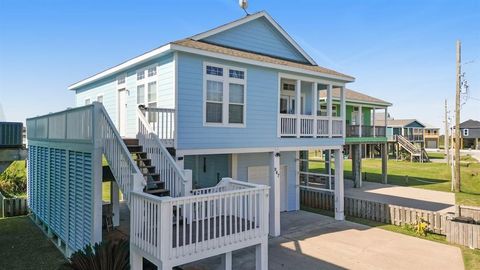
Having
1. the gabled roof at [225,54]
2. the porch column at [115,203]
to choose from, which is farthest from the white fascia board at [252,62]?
the porch column at [115,203]

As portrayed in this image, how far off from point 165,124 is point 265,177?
6.86m

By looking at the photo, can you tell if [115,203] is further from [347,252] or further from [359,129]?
[359,129]

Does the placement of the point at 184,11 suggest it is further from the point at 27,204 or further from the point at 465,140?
the point at 465,140

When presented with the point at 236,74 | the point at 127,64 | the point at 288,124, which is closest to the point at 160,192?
the point at 236,74

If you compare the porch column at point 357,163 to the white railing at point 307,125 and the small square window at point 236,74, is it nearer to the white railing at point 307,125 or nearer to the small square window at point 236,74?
A: the white railing at point 307,125

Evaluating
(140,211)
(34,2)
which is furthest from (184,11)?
(140,211)

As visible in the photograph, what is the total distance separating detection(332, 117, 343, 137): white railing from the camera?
47.5 feet

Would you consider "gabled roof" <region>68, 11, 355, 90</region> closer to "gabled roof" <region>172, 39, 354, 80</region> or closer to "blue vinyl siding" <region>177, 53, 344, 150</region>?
"gabled roof" <region>172, 39, 354, 80</region>

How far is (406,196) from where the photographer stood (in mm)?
19828

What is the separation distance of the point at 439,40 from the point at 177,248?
73.9 feet

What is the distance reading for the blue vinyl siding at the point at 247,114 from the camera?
9336 mm

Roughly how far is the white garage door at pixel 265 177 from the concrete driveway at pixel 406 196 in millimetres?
6286

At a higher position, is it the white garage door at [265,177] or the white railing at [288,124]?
the white railing at [288,124]

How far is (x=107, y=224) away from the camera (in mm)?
12164
